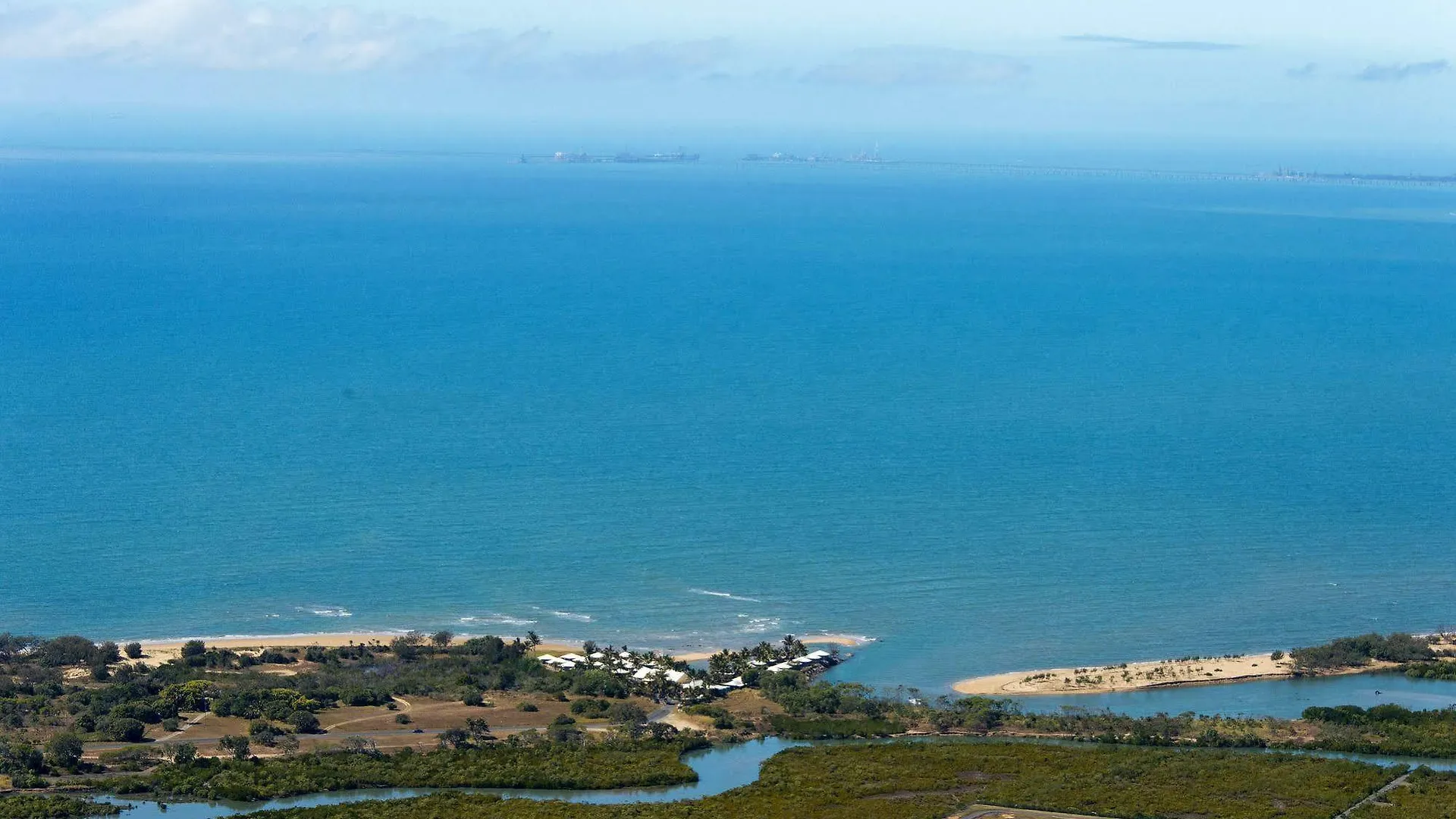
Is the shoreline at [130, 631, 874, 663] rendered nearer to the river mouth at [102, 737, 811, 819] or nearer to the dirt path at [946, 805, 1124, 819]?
the river mouth at [102, 737, 811, 819]

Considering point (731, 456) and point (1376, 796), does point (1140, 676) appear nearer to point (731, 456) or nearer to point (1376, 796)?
point (1376, 796)

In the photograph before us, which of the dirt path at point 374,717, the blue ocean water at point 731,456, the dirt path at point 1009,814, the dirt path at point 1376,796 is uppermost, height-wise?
the blue ocean water at point 731,456

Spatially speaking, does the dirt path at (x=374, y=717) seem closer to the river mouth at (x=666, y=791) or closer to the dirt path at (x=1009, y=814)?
the river mouth at (x=666, y=791)

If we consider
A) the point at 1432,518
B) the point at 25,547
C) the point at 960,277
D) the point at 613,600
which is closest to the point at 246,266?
the point at 960,277

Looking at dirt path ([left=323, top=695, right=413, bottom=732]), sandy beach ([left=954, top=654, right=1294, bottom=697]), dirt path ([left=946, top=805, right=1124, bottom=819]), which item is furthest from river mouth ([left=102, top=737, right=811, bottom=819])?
sandy beach ([left=954, top=654, right=1294, bottom=697])

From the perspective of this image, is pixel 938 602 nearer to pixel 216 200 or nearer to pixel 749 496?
pixel 749 496

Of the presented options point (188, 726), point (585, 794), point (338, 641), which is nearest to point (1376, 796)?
point (585, 794)

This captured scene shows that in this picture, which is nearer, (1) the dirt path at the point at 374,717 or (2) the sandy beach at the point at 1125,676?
Result: (1) the dirt path at the point at 374,717

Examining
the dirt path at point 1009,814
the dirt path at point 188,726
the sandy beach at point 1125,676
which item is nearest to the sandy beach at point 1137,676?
the sandy beach at point 1125,676
